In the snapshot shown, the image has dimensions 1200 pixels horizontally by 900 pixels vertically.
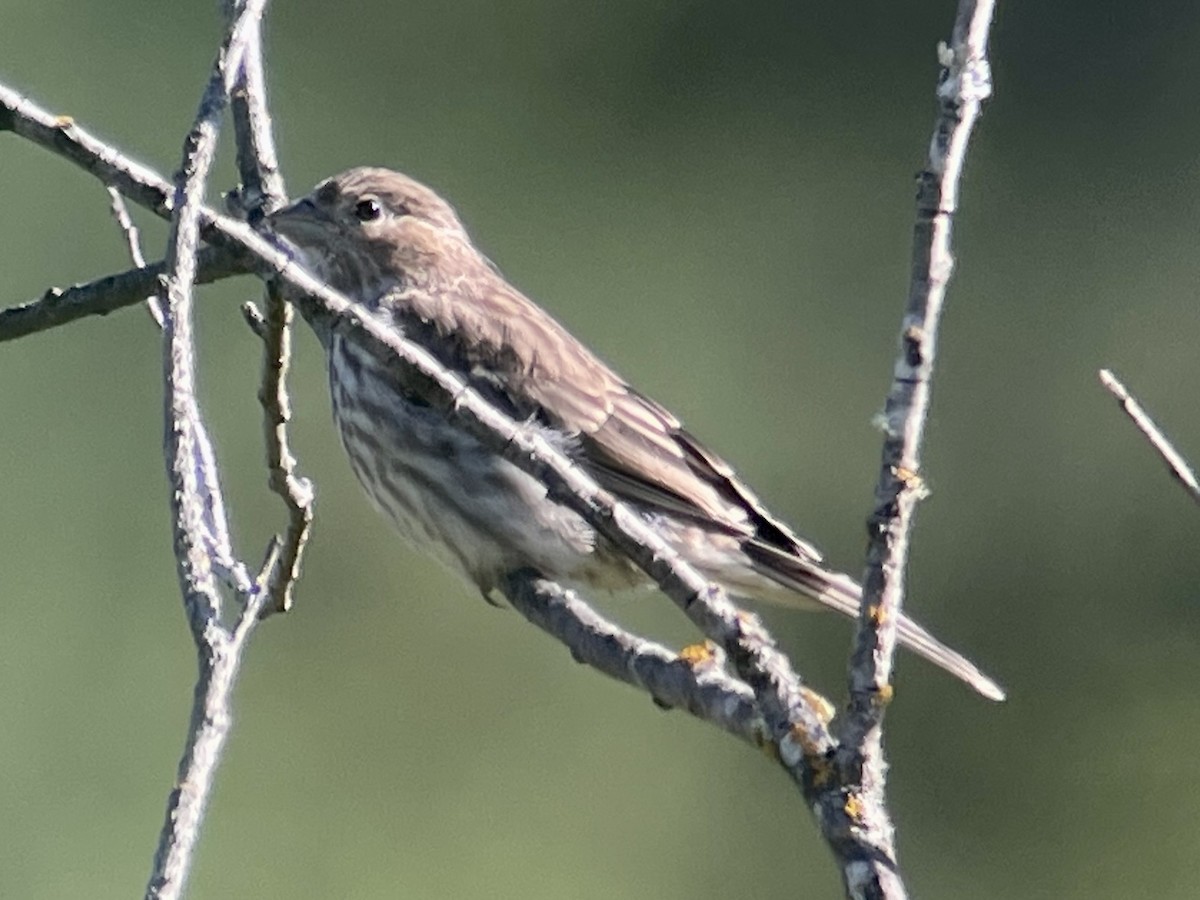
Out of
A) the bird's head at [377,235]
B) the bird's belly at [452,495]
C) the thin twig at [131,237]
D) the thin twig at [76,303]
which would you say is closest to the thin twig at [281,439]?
the thin twig at [131,237]

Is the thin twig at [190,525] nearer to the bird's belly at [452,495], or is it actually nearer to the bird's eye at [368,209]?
the bird's belly at [452,495]

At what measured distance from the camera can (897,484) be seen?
115 inches

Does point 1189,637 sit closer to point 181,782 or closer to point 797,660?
point 797,660

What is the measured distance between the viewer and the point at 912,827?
12.1m

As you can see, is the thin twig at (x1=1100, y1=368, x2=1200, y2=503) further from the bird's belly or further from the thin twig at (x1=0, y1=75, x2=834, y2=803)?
the bird's belly

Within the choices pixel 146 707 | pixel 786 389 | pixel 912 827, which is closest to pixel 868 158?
pixel 786 389

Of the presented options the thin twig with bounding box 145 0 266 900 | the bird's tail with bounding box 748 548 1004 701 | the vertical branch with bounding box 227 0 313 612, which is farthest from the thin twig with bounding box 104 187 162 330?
the bird's tail with bounding box 748 548 1004 701

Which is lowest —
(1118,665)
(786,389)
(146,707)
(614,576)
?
(614,576)

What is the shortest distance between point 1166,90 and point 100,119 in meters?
5.85

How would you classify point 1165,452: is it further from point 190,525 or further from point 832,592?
point 832,592

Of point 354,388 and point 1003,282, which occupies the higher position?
point 1003,282

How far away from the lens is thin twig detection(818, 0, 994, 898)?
2.84m

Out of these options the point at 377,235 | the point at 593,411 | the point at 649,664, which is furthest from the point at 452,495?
the point at 649,664

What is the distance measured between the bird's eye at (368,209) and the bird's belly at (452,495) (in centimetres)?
52
